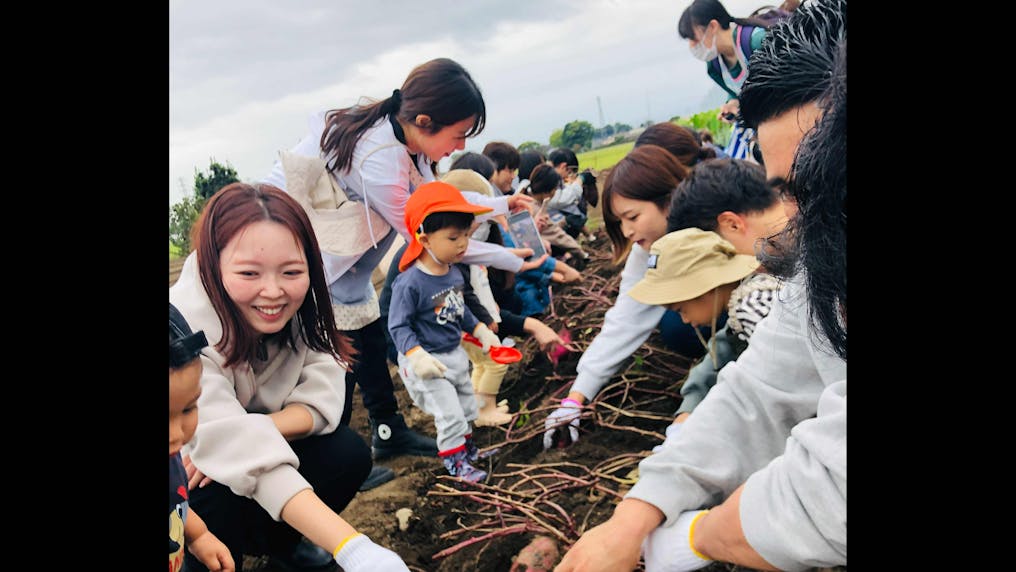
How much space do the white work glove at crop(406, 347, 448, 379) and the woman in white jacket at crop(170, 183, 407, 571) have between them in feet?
3.01

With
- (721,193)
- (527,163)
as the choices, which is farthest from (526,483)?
(527,163)

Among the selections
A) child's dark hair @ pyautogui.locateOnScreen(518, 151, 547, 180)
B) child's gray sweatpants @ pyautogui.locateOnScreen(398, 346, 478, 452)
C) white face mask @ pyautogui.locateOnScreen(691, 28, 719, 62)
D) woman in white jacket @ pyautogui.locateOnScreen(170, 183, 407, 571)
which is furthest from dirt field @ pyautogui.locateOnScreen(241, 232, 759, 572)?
child's dark hair @ pyautogui.locateOnScreen(518, 151, 547, 180)

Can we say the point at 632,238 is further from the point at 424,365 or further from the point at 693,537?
the point at 693,537

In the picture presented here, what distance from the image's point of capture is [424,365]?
7.06 ft

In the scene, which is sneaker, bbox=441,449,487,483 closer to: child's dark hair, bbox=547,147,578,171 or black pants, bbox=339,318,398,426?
black pants, bbox=339,318,398,426

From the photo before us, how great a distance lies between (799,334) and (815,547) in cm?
44

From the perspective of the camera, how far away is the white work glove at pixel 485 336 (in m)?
2.59

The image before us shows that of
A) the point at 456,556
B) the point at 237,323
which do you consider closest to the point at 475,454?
the point at 456,556

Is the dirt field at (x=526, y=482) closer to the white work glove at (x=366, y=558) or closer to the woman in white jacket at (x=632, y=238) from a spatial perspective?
the woman in white jacket at (x=632, y=238)

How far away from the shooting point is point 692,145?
2619 mm
